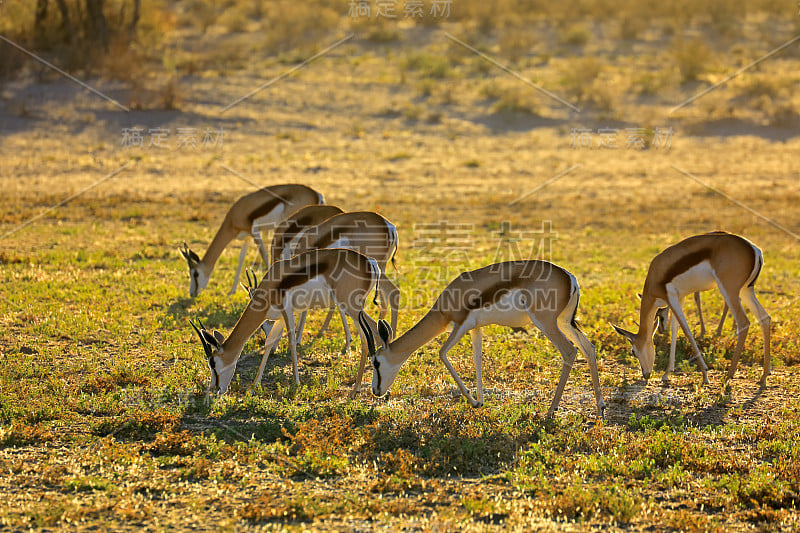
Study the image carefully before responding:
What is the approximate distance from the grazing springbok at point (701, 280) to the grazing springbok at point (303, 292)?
265 centimetres

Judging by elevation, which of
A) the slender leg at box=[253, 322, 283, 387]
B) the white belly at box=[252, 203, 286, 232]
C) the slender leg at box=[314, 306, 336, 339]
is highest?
the white belly at box=[252, 203, 286, 232]

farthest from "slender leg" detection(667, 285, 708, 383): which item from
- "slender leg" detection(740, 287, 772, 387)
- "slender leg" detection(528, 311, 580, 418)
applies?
"slender leg" detection(528, 311, 580, 418)

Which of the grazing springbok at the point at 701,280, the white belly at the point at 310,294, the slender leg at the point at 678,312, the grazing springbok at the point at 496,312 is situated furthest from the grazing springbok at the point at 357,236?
the slender leg at the point at 678,312

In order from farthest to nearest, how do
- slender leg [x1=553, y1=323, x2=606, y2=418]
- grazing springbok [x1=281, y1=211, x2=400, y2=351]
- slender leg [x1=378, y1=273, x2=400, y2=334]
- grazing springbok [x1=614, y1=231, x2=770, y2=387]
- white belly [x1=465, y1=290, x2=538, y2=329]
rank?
grazing springbok [x1=281, y1=211, x2=400, y2=351]
slender leg [x1=378, y1=273, x2=400, y2=334]
grazing springbok [x1=614, y1=231, x2=770, y2=387]
slender leg [x1=553, y1=323, x2=606, y2=418]
white belly [x1=465, y1=290, x2=538, y2=329]

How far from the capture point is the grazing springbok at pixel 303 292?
8.16 metres

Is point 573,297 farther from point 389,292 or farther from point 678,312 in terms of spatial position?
point 389,292

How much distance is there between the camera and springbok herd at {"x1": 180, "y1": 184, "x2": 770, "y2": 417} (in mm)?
7680

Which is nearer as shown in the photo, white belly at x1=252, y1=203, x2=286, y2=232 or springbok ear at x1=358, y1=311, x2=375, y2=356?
springbok ear at x1=358, y1=311, x2=375, y2=356

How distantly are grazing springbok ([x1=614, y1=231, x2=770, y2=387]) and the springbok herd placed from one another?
0.01 m

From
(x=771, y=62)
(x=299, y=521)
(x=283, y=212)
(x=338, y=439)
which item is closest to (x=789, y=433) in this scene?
(x=338, y=439)

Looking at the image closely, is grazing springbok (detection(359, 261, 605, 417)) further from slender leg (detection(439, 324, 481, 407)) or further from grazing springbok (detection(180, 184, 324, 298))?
grazing springbok (detection(180, 184, 324, 298))

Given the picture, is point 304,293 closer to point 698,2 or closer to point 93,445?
point 93,445

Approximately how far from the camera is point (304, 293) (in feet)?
27.3

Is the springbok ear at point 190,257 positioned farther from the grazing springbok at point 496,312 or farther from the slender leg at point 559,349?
the slender leg at point 559,349
